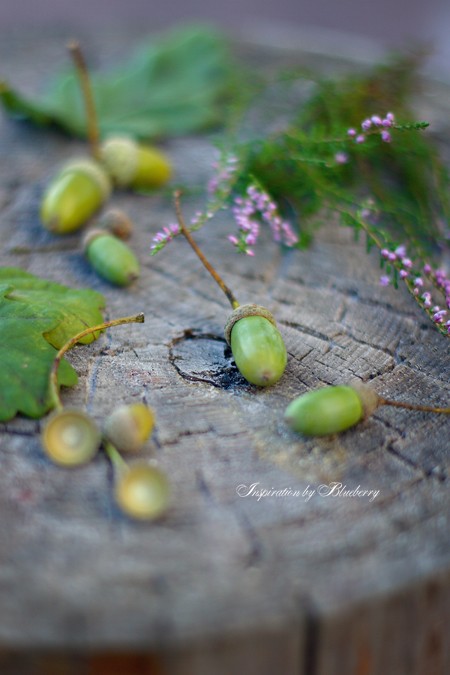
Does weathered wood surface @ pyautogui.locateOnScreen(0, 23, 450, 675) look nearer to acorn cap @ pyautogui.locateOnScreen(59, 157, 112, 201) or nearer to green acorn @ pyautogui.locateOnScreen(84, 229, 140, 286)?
green acorn @ pyautogui.locateOnScreen(84, 229, 140, 286)

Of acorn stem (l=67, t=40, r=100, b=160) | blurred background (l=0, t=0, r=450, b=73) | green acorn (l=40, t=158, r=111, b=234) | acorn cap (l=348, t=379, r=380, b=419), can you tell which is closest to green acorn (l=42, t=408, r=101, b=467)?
acorn cap (l=348, t=379, r=380, b=419)

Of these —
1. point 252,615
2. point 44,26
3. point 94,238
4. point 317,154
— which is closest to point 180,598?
point 252,615

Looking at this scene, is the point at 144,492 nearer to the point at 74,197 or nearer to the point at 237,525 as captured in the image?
the point at 237,525

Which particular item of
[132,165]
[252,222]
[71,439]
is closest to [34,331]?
[71,439]

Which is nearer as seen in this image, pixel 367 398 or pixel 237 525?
pixel 237 525

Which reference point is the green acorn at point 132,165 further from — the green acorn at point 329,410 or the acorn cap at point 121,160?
the green acorn at point 329,410
